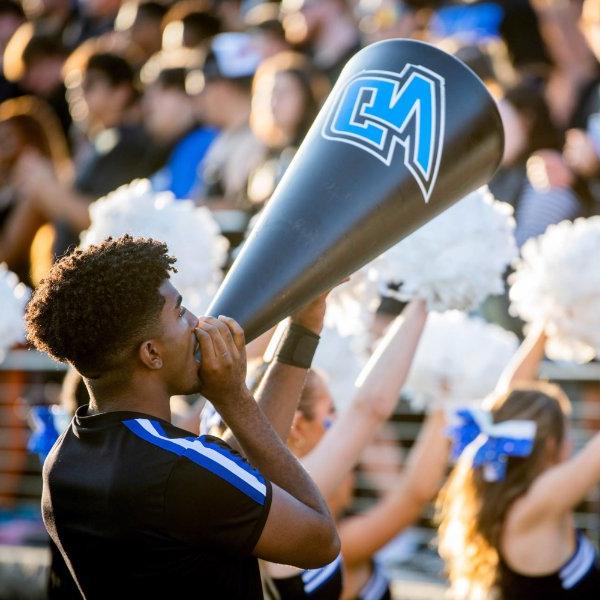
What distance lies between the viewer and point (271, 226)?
2197 millimetres

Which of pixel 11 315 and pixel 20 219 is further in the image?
pixel 20 219

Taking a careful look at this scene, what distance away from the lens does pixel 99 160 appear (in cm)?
599

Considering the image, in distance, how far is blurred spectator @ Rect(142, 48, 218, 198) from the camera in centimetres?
588

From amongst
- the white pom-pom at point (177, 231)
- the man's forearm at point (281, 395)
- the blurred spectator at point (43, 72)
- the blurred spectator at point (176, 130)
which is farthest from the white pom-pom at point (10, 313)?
the blurred spectator at point (43, 72)

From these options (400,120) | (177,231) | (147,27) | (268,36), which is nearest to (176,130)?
(268,36)

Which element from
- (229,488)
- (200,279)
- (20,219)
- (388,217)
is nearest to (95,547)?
(229,488)

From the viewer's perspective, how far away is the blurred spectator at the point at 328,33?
6.17 metres

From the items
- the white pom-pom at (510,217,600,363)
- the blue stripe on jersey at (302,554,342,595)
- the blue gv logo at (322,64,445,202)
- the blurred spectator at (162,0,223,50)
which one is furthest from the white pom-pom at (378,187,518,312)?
the blurred spectator at (162,0,223,50)

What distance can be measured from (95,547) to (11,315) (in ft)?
5.68

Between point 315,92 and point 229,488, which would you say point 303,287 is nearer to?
point 229,488

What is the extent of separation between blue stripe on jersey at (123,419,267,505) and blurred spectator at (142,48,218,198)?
12.8ft

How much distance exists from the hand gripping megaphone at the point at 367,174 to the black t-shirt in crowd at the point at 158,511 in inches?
10.1

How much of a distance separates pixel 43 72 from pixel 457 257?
18.0 ft

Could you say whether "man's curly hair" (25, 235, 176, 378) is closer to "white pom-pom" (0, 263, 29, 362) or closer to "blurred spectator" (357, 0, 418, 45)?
"white pom-pom" (0, 263, 29, 362)
